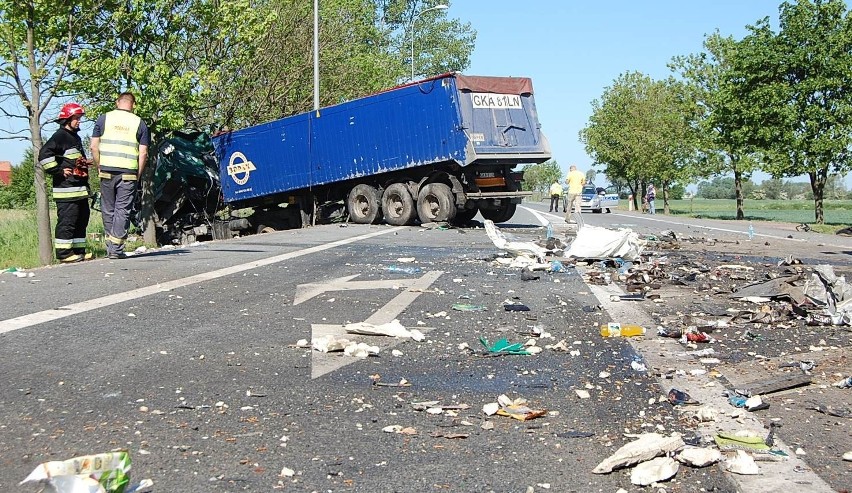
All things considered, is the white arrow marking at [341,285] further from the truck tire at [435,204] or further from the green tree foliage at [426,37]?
the green tree foliage at [426,37]

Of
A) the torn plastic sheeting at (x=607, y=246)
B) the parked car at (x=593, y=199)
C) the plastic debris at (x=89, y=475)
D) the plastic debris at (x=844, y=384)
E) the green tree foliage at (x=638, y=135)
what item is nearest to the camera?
the plastic debris at (x=89, y=475)

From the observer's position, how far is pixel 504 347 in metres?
5.23

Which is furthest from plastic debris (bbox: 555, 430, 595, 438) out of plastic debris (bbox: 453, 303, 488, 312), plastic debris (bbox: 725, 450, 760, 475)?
plastic debris (bbox: 453, 303, 488, 312)

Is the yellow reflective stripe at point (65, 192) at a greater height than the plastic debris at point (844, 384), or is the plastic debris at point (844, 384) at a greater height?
the yellow reflective stripe at point (65, 192)

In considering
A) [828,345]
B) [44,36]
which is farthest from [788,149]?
[828,345]

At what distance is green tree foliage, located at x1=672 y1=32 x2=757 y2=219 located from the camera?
117ft

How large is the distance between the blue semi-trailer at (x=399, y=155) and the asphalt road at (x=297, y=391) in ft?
42.3

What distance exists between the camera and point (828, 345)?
5.80 m

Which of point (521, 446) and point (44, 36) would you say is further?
point (44, 36)

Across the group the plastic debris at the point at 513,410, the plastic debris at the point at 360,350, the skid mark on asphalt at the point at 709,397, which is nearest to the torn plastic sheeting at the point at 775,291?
the skid mark on asphalt at the point at 709,397

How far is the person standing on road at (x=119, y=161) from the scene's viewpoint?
1020 centimetres

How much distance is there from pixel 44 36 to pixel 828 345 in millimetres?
14355

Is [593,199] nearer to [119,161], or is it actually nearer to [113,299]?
[119,161]

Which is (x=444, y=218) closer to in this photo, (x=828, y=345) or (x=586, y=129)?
(x=828, y=345)
